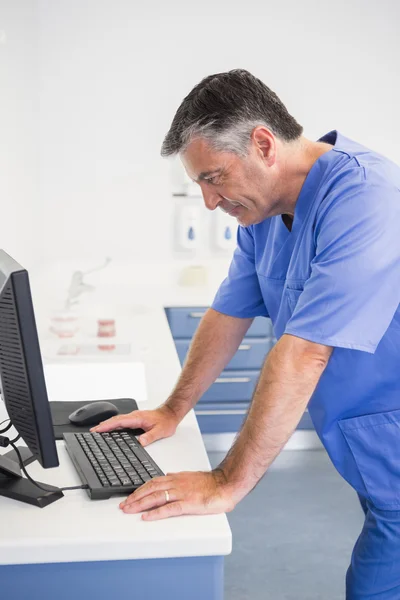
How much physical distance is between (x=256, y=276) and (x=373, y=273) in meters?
0.58

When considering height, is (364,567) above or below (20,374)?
below

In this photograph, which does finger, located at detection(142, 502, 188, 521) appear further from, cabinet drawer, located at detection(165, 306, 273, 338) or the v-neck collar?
cabinet drawer, located at detection(165, 306, 273, 338)

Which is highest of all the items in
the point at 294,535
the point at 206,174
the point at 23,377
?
the point at 206,174

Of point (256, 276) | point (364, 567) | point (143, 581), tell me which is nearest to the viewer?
point (143, 581)

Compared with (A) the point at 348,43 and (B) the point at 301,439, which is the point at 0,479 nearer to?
(B) the point at 301,439

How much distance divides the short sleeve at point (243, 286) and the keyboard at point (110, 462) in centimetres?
42

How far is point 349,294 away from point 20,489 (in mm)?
655

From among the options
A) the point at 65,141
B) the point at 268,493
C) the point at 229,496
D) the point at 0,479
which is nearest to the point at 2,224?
the point at 65,141

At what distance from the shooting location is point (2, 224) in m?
3.25

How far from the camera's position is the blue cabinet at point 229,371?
12.0ft

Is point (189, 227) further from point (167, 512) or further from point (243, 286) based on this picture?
point (167, 512)

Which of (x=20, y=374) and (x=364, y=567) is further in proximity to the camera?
(x=364, y=567)

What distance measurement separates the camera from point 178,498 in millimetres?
1302

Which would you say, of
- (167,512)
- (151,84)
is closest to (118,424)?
(167,512)
